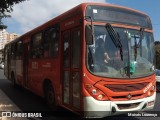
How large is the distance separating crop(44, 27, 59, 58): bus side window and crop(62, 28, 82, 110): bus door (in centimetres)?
68

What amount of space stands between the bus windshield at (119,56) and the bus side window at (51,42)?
2107 millimetres

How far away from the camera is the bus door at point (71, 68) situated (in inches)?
316

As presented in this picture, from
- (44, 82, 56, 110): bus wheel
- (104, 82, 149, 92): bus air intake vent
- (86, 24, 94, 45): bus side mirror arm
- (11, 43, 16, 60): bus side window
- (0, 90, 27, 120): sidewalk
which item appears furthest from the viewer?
(11, 43, 16, 60): bus side window

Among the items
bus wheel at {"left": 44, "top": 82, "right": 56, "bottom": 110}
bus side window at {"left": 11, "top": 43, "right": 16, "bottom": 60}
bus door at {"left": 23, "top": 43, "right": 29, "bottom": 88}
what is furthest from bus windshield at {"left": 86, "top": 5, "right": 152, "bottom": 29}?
bus side window at {"left": 11, "top": 43, "right": 16, "bottom": 60}

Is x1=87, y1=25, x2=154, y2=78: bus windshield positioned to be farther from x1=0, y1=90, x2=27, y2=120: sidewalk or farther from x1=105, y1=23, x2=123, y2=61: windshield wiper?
x1=0, y1=90, x2=27, y2=120: sidewalk

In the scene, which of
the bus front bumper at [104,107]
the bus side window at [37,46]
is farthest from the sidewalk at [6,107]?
the bus front bumper at [104,107]

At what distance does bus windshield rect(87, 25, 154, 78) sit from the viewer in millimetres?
7695

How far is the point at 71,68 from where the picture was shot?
8438 mm

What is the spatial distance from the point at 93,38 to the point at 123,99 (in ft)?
5.64

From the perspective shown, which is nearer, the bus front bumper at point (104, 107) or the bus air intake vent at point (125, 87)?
the bus front bumper at point (104, 107)

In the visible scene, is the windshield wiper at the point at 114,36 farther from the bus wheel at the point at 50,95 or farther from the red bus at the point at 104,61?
the bus wheel at the point at 50,95

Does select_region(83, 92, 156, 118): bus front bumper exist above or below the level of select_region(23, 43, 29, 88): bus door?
below

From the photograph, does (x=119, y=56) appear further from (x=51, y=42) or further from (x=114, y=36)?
(x=51, y=42)

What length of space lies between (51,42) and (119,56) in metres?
3.08
